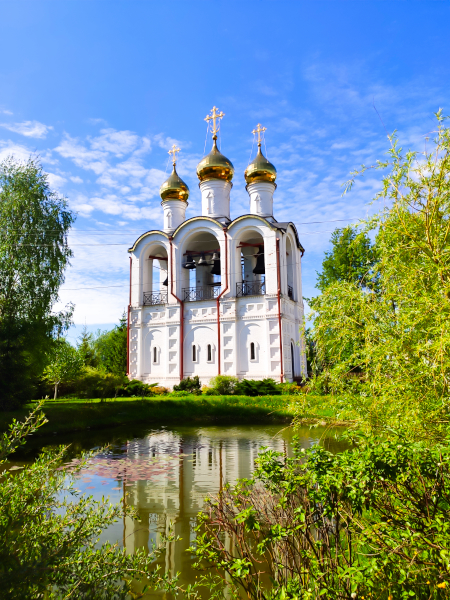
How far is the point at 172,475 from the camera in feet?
28.5

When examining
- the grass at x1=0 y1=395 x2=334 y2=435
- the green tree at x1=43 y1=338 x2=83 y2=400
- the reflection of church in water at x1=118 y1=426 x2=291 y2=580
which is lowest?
the reflection of church in water at x1=118 y1=426 x2=291 y2=580

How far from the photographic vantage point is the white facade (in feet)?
74.0

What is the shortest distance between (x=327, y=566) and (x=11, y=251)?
16.0m

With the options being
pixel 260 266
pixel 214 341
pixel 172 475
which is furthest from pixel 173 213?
pixel 172 475

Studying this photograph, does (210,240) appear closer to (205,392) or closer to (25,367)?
(205,392)

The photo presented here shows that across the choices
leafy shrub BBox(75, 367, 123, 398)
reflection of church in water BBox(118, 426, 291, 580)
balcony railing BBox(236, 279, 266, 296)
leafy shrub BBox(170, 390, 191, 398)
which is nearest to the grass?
leafy shrub BBox(75, 367, 123, 398)

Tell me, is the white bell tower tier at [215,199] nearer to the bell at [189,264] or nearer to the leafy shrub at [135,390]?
the bell at [189,264]

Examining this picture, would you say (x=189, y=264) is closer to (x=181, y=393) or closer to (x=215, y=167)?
(x=215, y=167)

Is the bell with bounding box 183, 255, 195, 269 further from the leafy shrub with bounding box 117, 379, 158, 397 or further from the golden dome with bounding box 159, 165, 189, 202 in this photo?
the leafy shrub with bounding box 117, 379, 158, 397

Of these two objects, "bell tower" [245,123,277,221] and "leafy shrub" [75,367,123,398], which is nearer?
"leafy shrub" [75,367,123,398]

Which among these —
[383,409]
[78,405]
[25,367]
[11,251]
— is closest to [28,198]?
[11,251]

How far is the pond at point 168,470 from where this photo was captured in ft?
18.2

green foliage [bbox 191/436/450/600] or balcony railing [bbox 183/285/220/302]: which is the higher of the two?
balcony railing [bbox 183/285/220/302]

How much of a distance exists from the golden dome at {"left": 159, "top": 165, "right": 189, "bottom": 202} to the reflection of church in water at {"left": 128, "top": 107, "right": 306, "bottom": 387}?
63 millimetres
